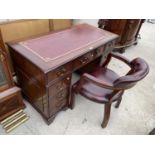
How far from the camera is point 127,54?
2.99 metres

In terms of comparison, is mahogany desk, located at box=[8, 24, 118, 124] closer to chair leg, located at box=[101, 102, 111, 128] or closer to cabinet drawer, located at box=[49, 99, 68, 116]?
cabinet drawer, located at box=[49, 99, 68, 116]

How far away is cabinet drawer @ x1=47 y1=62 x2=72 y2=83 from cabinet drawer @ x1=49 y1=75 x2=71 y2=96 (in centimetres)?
8

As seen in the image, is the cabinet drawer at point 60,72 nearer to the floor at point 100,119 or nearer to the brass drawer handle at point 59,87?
the brass drawer handle at point 59,87

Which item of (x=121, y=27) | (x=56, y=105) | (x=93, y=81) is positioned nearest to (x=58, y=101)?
(x=56, y=105)

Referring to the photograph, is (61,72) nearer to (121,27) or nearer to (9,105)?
(9,105)

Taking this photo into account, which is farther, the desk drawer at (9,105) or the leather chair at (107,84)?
the desk drawer at (9,105)

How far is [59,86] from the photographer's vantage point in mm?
1285

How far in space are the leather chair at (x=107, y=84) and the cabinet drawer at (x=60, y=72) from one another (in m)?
0.15

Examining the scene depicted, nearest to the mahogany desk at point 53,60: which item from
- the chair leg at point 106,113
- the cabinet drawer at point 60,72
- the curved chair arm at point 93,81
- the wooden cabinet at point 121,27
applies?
the cabinet drawer at point 60,72

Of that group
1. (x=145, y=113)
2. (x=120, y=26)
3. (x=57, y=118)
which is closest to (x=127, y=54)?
(x=120, y=26)

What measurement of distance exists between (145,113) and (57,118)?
3.53 feet

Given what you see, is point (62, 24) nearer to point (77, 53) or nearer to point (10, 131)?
point (77, 53)

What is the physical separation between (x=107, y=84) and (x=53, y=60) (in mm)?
479

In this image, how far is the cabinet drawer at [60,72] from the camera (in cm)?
109
